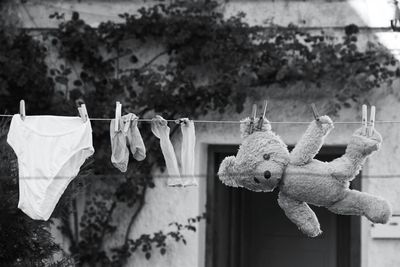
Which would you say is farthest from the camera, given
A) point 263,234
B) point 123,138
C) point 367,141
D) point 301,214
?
point 263,234

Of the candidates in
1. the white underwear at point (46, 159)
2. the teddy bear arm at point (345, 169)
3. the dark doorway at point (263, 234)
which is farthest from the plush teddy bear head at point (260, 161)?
the dark doorway at point (263, 234)

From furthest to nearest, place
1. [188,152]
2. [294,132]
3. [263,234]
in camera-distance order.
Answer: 1. [263,234]
2. [294,132]
3. [188,152]

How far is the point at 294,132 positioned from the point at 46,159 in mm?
2607

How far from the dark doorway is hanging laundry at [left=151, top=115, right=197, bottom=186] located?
214cm

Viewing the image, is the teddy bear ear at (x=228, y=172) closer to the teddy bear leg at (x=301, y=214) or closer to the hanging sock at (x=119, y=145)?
the teddy bear leg at (x=301, y=214)

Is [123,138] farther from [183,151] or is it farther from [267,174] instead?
[267,174]

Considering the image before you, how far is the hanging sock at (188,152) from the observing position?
18.4 ft

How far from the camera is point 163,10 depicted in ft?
26.0

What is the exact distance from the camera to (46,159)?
18.4 ft

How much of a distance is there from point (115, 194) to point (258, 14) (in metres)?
1.89

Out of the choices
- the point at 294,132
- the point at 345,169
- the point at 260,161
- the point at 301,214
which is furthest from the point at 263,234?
the point at 345,169

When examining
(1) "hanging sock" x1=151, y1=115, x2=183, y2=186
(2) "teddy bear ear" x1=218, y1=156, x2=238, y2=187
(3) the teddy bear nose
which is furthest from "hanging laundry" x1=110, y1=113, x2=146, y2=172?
(3) the teddy bear nose

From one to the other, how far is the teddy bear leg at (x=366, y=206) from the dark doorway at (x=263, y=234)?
2613 millimetres

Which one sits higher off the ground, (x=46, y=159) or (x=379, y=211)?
(x=46, y=159)
